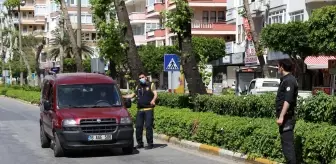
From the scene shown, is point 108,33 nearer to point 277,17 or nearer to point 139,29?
point 277,17

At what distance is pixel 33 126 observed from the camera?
25594mm

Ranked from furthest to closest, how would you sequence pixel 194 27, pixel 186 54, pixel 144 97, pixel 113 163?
pixel 194 27
pixel 186 54
pixel 144 97
pixel 113 163

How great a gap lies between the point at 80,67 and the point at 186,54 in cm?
2021

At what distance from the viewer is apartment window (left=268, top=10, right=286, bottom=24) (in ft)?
144

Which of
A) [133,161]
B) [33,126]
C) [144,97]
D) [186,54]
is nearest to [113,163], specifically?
[133,161]

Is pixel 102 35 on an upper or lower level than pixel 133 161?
upper

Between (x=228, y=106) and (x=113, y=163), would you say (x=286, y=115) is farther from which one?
(x=228, y=106)

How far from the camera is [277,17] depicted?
148 feet

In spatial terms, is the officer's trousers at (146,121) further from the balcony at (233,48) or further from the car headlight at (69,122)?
the balcony at (233,48)

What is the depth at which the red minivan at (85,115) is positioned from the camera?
14.1 m

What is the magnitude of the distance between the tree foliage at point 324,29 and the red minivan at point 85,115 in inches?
769

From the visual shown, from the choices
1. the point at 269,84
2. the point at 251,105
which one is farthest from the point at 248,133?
the point at 269,84

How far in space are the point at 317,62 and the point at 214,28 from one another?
21.5 meters

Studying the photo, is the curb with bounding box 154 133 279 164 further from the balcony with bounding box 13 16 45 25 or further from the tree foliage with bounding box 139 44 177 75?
the balcony with bounding box 13 16 45 25
